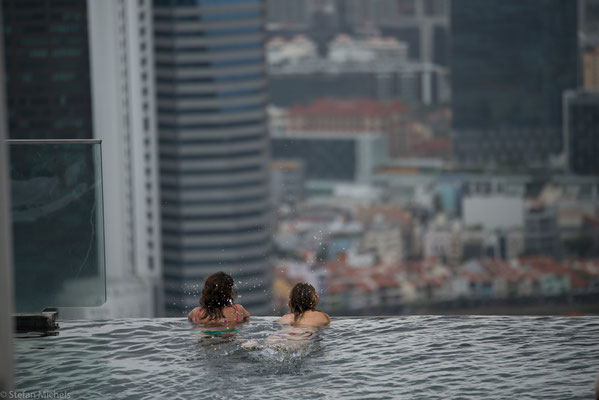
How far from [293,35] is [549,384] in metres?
85.5

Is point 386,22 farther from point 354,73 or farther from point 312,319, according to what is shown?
point 312,319

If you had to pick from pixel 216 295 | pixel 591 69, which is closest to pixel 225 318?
pixel 216 295

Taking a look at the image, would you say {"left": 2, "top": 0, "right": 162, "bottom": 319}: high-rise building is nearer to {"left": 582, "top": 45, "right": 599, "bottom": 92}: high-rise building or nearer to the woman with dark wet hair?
{"left": 582, "top": 45, "right": 599, "bottom": 92}: high-rise building

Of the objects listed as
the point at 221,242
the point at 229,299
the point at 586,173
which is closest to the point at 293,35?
the point at 221,242

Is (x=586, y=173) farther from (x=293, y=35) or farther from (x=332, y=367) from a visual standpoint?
(x=332, y=367)

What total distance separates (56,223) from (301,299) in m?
1.47

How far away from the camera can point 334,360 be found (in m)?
5.15

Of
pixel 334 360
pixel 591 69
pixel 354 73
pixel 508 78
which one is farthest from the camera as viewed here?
pixel 354 73

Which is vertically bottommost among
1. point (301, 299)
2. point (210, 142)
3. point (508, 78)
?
point (301, 299)

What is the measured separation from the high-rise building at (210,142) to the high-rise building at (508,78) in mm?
18910

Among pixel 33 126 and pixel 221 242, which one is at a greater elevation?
pixel 33 126

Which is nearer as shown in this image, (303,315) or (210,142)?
(303,315)

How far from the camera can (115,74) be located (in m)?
78.6

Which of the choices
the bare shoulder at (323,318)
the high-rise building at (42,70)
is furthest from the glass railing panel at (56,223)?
the high-rise building at (42,70)
